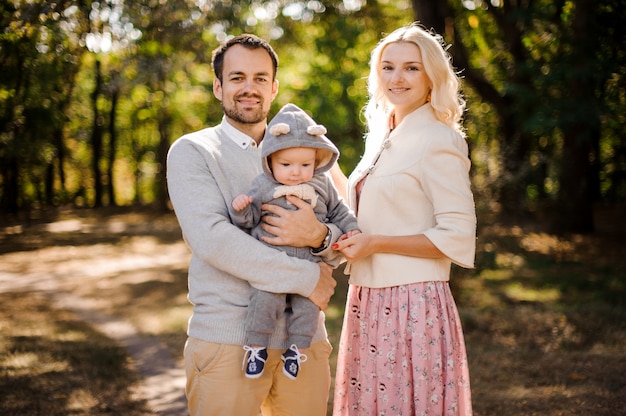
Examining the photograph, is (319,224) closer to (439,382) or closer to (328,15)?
(439,382)

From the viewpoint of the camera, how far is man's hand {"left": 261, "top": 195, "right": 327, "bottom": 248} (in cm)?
258

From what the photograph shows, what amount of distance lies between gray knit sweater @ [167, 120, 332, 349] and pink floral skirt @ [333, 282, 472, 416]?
39 centimetres

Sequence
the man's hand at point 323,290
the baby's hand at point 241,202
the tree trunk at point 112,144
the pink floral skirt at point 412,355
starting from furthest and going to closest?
the tree trunk at point 112,144 → the pink floral skirt at point 412,355 → the man's hand at point 323,290 → the baby's hand at point 241,202

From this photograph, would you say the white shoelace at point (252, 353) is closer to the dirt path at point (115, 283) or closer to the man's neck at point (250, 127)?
the man's neck at point (250, 127)

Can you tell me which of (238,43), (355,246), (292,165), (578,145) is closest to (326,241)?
(355,246)

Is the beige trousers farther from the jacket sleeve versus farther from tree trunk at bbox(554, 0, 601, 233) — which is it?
tree trunk at bbox(554, 0, 601, 233)

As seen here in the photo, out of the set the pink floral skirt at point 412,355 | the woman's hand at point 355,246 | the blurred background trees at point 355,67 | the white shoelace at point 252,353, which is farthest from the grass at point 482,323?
the white shoelace at point 252,353

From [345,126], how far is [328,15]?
181 cm

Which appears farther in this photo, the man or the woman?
the woman

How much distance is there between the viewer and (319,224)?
8.67ft

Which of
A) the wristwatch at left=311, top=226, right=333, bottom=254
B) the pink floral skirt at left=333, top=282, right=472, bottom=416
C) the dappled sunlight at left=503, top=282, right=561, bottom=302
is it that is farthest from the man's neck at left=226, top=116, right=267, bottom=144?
the dappled sunlight at left=503, top=282, right=561, bottom=302

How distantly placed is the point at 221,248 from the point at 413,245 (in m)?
0.79

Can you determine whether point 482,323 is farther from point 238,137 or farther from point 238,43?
point 238,43

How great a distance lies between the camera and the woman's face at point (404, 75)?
9.33 ft
